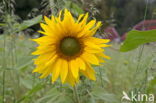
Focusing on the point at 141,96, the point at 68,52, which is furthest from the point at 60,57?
the point at 141,96

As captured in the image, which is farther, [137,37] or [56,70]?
[56,70]

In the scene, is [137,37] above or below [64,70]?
above

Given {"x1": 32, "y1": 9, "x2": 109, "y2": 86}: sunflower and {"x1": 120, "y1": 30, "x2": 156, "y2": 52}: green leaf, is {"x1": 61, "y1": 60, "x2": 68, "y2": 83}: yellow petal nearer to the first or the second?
{"x1": 32, "y1": 9, "x2": 109, "y2": 86}: sunflower

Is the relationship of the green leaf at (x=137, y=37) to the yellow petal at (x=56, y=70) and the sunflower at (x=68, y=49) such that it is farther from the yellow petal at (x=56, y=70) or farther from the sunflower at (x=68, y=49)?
the yellow petal at (x=56, y=70)

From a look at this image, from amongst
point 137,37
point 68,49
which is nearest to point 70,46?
point 68,49

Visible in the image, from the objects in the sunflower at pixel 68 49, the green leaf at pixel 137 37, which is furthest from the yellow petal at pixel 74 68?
the green leaf at pixel 137 37

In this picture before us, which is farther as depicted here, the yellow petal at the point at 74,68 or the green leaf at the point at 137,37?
the yellow petal at the point at 74,68

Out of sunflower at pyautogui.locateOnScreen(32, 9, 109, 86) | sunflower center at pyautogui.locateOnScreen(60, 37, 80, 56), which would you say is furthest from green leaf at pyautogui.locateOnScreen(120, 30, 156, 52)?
sunflower center at pyautogui.locateOnScreen(60, 37, 80, 56)

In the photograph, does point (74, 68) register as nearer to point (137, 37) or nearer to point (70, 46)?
point (70, 46)
